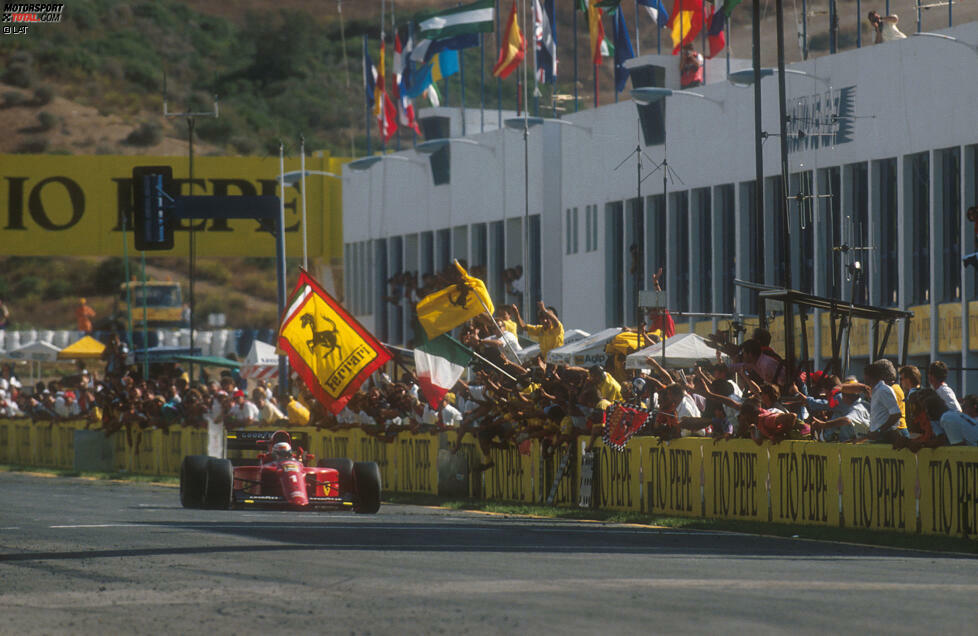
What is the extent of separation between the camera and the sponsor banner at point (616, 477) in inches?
893

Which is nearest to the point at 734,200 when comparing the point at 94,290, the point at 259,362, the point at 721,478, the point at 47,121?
the point at 259,362

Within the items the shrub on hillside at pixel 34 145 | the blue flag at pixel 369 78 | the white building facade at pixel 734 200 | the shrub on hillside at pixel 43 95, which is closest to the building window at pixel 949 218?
the white building facade at pixel 734 200

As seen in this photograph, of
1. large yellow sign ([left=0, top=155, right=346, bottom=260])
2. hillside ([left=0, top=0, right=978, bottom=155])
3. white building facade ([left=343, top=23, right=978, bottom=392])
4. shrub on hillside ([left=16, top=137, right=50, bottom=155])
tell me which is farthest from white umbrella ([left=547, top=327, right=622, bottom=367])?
shrub on hillside ([left=16, top=137, right=50, bottom=155])

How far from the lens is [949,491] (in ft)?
58.5

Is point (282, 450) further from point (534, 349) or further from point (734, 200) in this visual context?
point (734, 200)

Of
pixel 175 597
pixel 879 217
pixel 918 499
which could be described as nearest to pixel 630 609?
pixel 175 597

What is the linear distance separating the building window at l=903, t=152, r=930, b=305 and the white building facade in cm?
4

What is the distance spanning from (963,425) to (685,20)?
2076 cm

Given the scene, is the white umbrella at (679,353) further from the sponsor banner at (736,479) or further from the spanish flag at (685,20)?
the spanish flag at (685,20)

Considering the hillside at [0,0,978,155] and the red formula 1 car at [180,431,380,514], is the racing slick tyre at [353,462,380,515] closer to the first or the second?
the red formula 1 car at [180,431,380,514]

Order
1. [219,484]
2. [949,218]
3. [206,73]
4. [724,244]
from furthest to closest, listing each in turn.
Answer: [206,73] < [724,244] < [949,218] < [219,484]

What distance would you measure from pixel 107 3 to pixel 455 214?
115 m

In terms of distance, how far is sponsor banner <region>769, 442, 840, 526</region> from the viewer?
19.5m

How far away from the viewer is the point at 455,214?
54.0 m
